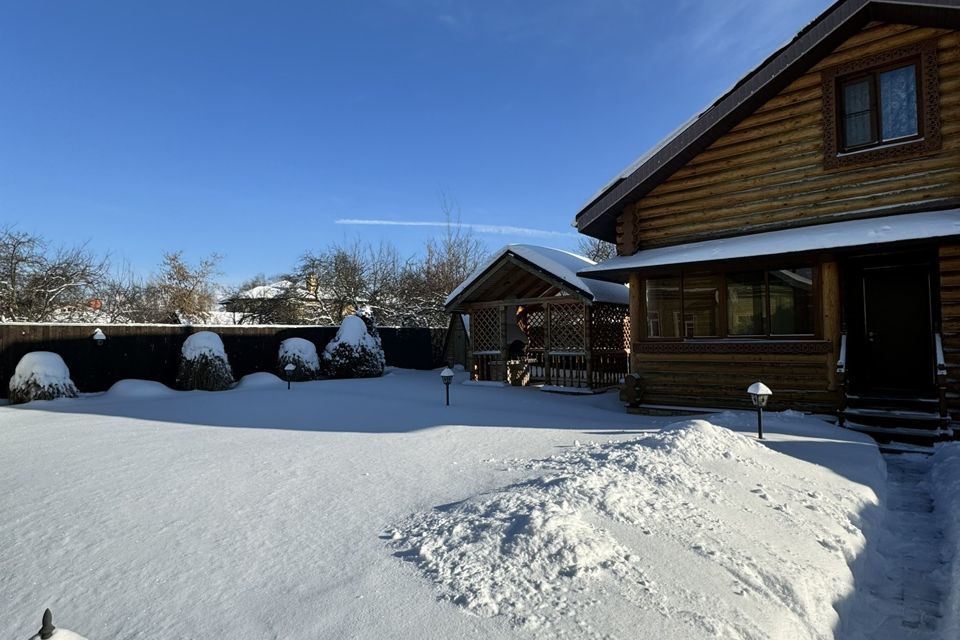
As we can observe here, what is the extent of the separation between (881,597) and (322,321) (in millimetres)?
25773

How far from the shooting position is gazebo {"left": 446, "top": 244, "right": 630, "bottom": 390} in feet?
43.4

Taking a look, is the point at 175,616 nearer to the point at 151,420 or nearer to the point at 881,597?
the point at 881,597

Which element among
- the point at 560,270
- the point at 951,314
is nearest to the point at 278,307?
the point at 560,270

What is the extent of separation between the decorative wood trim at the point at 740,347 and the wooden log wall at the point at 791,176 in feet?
6.28

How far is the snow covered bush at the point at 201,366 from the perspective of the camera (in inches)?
546

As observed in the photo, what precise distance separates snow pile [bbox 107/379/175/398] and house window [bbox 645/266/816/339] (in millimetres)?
11564

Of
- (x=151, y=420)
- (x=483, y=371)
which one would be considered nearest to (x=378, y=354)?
(x=483, y=371)

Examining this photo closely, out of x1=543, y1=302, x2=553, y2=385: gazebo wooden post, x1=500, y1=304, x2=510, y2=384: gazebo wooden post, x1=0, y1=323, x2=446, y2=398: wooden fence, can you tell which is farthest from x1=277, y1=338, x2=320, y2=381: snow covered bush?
x1=543, y1=302, x2=553, y2=385: gazebo wooden post

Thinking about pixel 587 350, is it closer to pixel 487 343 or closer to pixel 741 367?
pixel 487 343

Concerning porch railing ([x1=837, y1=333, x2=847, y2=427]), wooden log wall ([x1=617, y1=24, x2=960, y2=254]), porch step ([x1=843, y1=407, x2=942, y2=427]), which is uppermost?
wooden log wall ([x1=617, y1=24, x2=960, y2=254])

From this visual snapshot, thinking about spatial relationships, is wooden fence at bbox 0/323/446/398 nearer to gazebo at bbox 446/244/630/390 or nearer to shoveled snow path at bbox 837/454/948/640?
gazebo at bbox 446/244/630/390

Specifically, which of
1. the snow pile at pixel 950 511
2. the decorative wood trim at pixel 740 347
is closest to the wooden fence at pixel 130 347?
the decorative wood trim at pixel 740 347

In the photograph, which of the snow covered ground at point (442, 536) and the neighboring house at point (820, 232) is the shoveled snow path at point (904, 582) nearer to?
the snow covered ground at point (442, 536)

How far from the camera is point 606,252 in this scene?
103 ft
